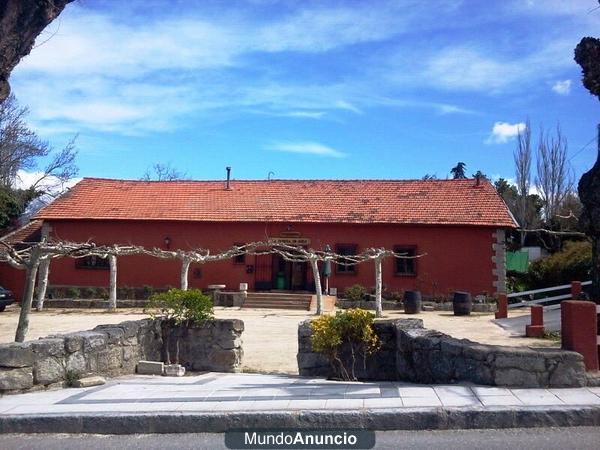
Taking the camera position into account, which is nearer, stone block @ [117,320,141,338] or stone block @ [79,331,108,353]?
stone block @ [79,331,108,353]

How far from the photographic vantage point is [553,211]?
4366 centimetres

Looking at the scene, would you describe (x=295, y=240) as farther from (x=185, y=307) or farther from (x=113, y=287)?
(x=185, y=307)

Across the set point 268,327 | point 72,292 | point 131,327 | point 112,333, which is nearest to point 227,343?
point 131,327

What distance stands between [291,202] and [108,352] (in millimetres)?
21158

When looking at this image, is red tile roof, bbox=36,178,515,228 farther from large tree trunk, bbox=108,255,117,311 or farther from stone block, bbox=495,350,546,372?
stone block, bbox=495,350,546,372

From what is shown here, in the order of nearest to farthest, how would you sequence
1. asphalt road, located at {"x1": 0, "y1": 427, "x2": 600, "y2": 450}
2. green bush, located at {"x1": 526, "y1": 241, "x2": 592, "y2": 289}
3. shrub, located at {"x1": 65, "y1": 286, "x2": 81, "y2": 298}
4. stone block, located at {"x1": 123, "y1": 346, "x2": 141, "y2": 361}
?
asphalt road, located at {"x1": 0, "y1": 427, "x2": 600, "y2": 450}
stone block, located at {"x1": 123, "y1": 346, "x2": 141, "y2": 361}
green bush, located at {"x1": 526, "y1": 241, "x2": 592, "y2": 289}
shrub, located at {"x1": 65, "y1": 286, "x2": 81, "y2": 298}

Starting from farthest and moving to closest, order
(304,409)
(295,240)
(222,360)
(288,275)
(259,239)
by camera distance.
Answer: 1. (288,275)
2. (259,239)
3. (295,240)
4. (222,360)
5. (304,409)

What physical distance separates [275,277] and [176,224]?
5033 millimetres

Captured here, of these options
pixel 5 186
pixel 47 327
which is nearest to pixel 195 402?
pixel 47 327

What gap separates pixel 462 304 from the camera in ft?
76.1

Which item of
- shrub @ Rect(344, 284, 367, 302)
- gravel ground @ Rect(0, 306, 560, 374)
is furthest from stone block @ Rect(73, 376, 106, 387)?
shrub @ Rect(344, 284, 367, 302)

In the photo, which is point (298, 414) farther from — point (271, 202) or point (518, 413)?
point (271, 202)

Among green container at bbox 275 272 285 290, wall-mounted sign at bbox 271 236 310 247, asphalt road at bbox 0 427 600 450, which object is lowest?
asphalt road at bbox 0 427 600 450

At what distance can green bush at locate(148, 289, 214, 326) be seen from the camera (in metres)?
10.9
